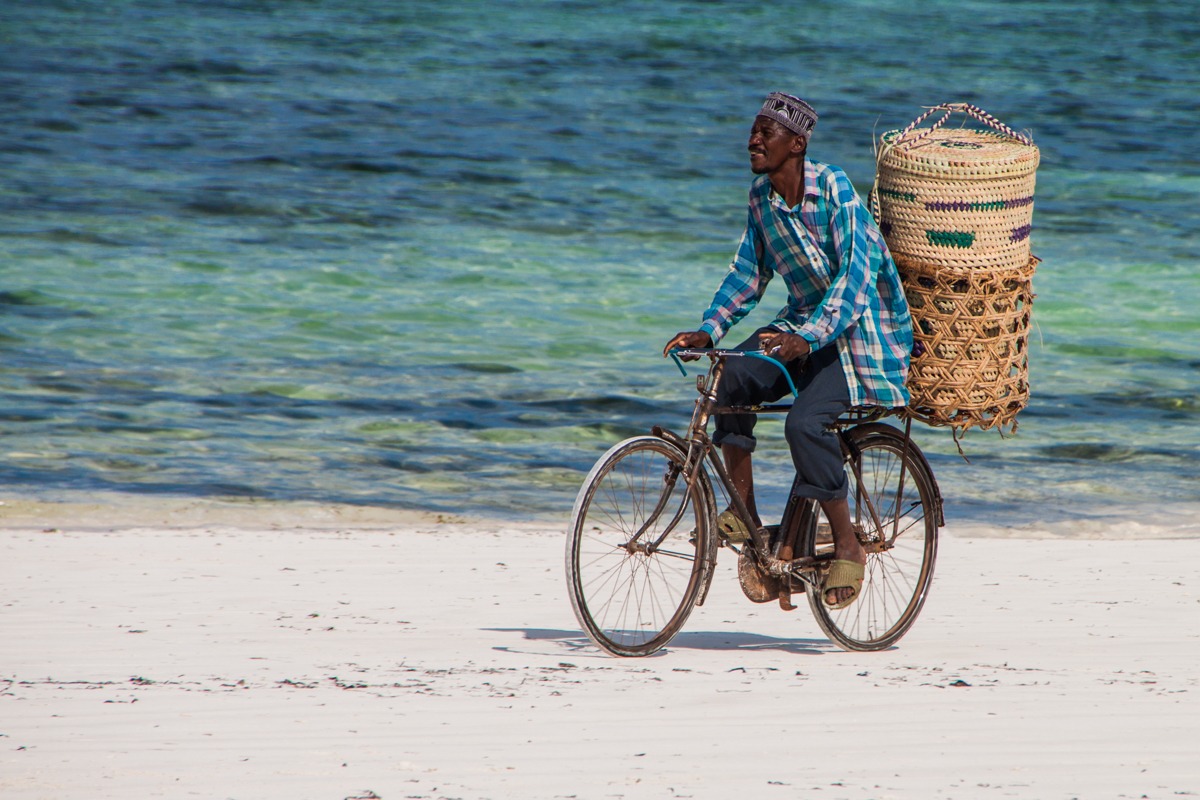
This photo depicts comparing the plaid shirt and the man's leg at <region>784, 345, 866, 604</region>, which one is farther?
the man's leg at <region>784, 345, 866, 604</region>

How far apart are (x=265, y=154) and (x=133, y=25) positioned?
13058 millimetres

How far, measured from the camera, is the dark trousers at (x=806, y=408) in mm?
5102

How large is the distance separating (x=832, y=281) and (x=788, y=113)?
0.55 metres

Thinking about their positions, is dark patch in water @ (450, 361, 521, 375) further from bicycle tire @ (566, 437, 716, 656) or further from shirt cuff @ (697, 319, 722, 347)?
shirt cuff @ (697, 319, 722, 347)

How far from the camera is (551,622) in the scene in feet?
19.7

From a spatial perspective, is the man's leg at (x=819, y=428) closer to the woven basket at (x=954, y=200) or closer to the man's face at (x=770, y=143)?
the woven basket at (x=954, y=200)

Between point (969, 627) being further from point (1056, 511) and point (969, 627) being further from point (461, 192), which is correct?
point (461, 192)

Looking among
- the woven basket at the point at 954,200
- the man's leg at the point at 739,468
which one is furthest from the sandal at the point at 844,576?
the woven basket at the point at 954,200

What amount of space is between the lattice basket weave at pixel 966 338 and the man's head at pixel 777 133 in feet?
1.96

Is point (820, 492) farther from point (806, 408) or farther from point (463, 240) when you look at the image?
point (463, 240)

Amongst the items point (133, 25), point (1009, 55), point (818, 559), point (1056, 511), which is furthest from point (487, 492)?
point (1009, 55)

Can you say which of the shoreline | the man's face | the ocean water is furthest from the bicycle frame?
the shoreline

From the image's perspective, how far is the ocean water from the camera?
972 cm

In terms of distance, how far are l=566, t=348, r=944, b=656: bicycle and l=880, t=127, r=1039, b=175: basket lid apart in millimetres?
795
